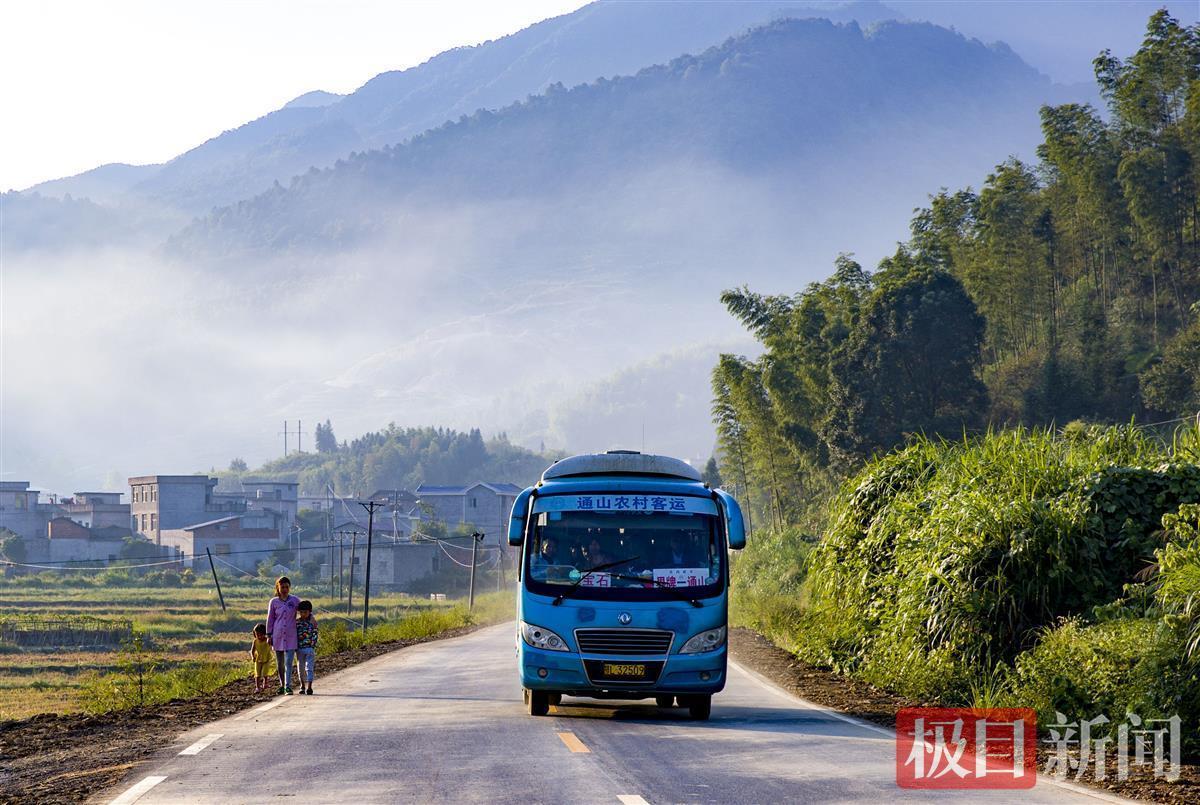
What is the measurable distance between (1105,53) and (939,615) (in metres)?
58.6

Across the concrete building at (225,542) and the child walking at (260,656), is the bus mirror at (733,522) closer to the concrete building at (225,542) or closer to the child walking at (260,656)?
the child walking at (260,656)

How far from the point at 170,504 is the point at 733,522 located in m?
130

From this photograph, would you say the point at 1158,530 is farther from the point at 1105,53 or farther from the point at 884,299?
the point at 1105,53

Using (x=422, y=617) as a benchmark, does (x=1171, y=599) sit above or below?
above

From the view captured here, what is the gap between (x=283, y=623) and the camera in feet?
66.6

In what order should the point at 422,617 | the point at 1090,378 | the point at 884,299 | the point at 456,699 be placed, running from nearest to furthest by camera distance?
the point at 456,699 → the point at 422,617 → the point at 1090,378 → the point at 884,299

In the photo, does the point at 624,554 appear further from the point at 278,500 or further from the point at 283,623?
the point at 278,500

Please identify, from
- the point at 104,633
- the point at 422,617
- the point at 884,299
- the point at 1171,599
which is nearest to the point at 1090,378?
the point at 884,299

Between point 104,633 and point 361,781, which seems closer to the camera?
point 361,781

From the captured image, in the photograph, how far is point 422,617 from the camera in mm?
47031

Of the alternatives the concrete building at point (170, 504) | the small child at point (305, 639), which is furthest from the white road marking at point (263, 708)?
the concrete building at point (170, 504)

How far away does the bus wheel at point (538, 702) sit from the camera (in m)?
16.5

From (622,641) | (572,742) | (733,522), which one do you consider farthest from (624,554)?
(572,742)

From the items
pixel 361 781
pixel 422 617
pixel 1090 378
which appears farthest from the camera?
pixel 1090 378
